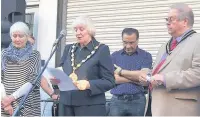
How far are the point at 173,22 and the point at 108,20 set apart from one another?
311cm

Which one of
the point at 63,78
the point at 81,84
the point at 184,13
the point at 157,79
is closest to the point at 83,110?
the point at 81,84

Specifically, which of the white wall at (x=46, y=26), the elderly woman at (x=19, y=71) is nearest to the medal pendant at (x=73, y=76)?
the elderly woman at (x=19, y=71)

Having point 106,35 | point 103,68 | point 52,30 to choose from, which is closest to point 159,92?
point 103,68

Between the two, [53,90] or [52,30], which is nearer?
[53,90]

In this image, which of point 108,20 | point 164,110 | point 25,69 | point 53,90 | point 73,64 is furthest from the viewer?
point 108,20

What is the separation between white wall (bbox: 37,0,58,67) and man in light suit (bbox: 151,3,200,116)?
145 inches

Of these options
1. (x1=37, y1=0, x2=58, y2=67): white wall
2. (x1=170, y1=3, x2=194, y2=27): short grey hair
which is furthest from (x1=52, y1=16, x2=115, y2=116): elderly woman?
(x1=37, y1=0, x2=58, y2=67): white wall

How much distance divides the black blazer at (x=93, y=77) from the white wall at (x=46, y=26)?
10.6 feet

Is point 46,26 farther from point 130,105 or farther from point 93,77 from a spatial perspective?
point 93,77

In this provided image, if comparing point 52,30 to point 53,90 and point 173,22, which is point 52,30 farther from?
point 173,22

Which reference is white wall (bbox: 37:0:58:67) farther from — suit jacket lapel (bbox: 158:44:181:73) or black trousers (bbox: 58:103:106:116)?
suit jacket lapel (bbox: 158:44:181:73)

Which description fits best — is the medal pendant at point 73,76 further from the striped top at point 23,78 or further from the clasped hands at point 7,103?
the clasped hands at point 7,103

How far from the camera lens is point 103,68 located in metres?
5.02

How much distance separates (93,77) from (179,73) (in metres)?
0.88
